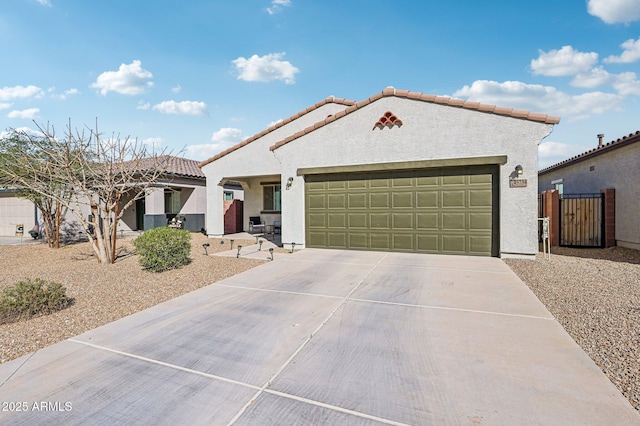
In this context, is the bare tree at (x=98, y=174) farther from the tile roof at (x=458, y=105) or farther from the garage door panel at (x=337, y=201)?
the tile roof at (x=458, y=105)

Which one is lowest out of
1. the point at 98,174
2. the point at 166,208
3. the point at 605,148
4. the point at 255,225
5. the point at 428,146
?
the point at 255,225

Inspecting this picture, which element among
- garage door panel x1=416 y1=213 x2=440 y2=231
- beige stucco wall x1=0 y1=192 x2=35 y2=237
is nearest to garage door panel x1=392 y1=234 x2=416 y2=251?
garage door panel x1=416 y1=213 x2=440 y2=231

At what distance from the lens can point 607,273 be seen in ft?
24.3

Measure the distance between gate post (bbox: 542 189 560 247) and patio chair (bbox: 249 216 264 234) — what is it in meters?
12.8

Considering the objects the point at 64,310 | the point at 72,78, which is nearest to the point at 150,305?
the point at 64,310

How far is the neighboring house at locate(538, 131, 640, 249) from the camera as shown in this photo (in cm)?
988

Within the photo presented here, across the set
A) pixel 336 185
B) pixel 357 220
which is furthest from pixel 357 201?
pixel 336 185

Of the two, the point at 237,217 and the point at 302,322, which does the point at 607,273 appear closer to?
the point at 302,322

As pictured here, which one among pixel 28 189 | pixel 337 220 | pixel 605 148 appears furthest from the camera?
pixel 28 189

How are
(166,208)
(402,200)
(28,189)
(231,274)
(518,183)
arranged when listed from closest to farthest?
(231,274) → (518,183) → (402,200) → (28,189) → (166,208)

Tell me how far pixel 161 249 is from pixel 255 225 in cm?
909

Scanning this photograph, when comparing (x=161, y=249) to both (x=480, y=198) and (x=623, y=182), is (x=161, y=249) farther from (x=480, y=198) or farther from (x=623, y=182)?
(x=623, y=182)

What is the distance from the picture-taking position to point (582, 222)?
37.4 ft

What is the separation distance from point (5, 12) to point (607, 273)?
17.4 meters
